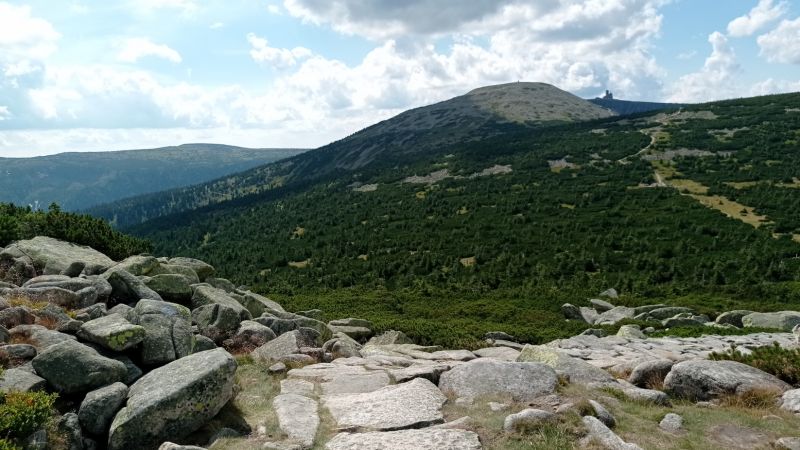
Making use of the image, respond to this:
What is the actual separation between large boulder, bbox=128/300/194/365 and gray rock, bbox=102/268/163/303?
2.36 metres

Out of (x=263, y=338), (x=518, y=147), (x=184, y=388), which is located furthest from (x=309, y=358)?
(x=518, y=147)

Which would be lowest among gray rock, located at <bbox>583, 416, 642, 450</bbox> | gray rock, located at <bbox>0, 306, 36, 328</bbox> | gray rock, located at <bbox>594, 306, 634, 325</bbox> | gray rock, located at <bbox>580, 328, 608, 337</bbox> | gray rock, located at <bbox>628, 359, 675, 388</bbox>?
gray rock, located at <bbox>594, 306, 634, 325</bbox>

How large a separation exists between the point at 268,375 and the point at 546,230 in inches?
1980

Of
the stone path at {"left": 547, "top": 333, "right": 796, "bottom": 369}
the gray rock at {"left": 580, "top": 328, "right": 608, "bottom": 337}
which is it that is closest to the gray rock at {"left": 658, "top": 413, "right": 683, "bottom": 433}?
the stone path at {"left": 547, "top": 333, "right": 796, "bottom": 369}

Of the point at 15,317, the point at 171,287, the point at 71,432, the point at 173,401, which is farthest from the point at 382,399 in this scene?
Answer: the point at 171,287

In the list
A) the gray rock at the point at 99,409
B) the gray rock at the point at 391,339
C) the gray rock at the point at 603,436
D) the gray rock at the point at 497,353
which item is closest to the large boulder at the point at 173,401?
the gray rock at the point at 99,409

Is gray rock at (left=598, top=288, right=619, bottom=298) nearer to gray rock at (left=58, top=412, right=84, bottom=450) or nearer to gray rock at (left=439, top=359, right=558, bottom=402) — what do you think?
gray rock at (left=439, top=359, right=558, bottom=402)

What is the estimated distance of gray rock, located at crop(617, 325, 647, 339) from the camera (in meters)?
22.2

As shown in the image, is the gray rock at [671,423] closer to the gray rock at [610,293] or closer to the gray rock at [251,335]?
the gray rock at [251,335]

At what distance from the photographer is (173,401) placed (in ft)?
29.7

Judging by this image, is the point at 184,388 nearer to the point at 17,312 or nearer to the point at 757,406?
the point at 17,312

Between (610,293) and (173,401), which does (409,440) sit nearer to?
(173,401)

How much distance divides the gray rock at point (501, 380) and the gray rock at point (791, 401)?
4.44m

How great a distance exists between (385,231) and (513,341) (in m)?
48.7
